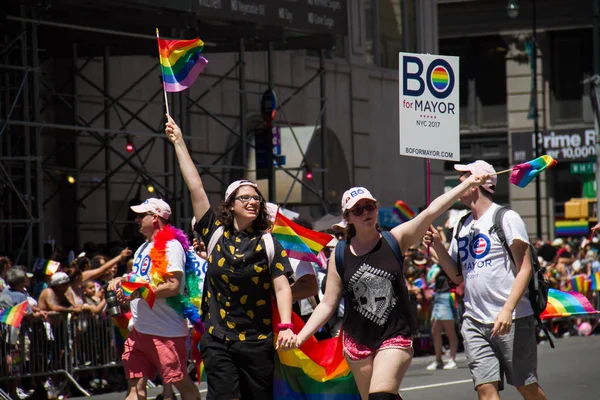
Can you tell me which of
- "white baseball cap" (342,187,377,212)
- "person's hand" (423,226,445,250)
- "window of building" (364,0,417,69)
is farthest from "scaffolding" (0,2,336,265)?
"white baseball cap" (342,187,377,212)

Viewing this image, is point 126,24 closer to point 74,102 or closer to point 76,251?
point 74,102

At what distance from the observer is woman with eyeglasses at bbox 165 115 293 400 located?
7.21 m

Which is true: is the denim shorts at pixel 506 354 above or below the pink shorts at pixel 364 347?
below

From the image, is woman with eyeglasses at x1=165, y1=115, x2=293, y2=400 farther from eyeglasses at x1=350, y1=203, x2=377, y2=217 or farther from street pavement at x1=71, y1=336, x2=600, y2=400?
street pavement at x1=71, y1=336, x2=600, y2=400

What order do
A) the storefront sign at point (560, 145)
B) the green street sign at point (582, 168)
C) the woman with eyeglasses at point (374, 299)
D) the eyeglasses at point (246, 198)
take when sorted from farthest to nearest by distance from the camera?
the storefront sign at point (560, 145) → the green street sign at point (582, 168) → the eyeglasses at point (246, 198) → the woman with eyeglasses at point (374, 299)

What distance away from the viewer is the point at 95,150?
2005 cm

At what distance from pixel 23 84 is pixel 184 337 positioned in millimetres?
7542

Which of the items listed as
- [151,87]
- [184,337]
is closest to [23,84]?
[151,87]

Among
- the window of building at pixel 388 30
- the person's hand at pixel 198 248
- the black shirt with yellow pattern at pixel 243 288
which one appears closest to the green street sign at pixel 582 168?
the window of building at pixel 388 30

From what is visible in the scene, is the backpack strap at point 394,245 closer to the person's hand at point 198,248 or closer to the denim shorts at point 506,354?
the denim shorts at point 506,354

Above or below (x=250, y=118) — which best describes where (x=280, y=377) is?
below

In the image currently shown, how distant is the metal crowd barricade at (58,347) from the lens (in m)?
12.6

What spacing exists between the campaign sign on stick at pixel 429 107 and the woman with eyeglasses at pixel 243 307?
1.98 meters

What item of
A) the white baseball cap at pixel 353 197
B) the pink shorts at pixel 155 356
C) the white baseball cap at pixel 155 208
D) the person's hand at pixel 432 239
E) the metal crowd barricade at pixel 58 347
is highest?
the white baseball cap at pixel 353 197
